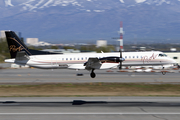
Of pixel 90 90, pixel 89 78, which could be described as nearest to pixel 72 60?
pixel 89 78

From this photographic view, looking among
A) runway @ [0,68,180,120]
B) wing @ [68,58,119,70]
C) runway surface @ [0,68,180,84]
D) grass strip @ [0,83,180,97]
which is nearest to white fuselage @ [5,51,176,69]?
Result: runway surface @ [0,68,180,84]

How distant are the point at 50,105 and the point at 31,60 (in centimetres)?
2134

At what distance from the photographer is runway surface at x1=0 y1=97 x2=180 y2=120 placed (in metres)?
17.2

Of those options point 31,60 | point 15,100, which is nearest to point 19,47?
point 31,60

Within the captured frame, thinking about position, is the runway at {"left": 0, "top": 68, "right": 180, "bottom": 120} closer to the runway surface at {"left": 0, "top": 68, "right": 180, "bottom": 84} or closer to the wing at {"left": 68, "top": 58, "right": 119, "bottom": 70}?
the wing at {"left": 68, "top": 58, "right": 119, "bottom": 70}

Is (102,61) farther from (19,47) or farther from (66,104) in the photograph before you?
(66,104)

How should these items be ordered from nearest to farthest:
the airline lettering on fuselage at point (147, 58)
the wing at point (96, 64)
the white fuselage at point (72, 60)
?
1. the wing at point (96, 64)
2. the white fuselage at point (72, 60)
3. the airline lettering on fuselage at point (147, 58)
